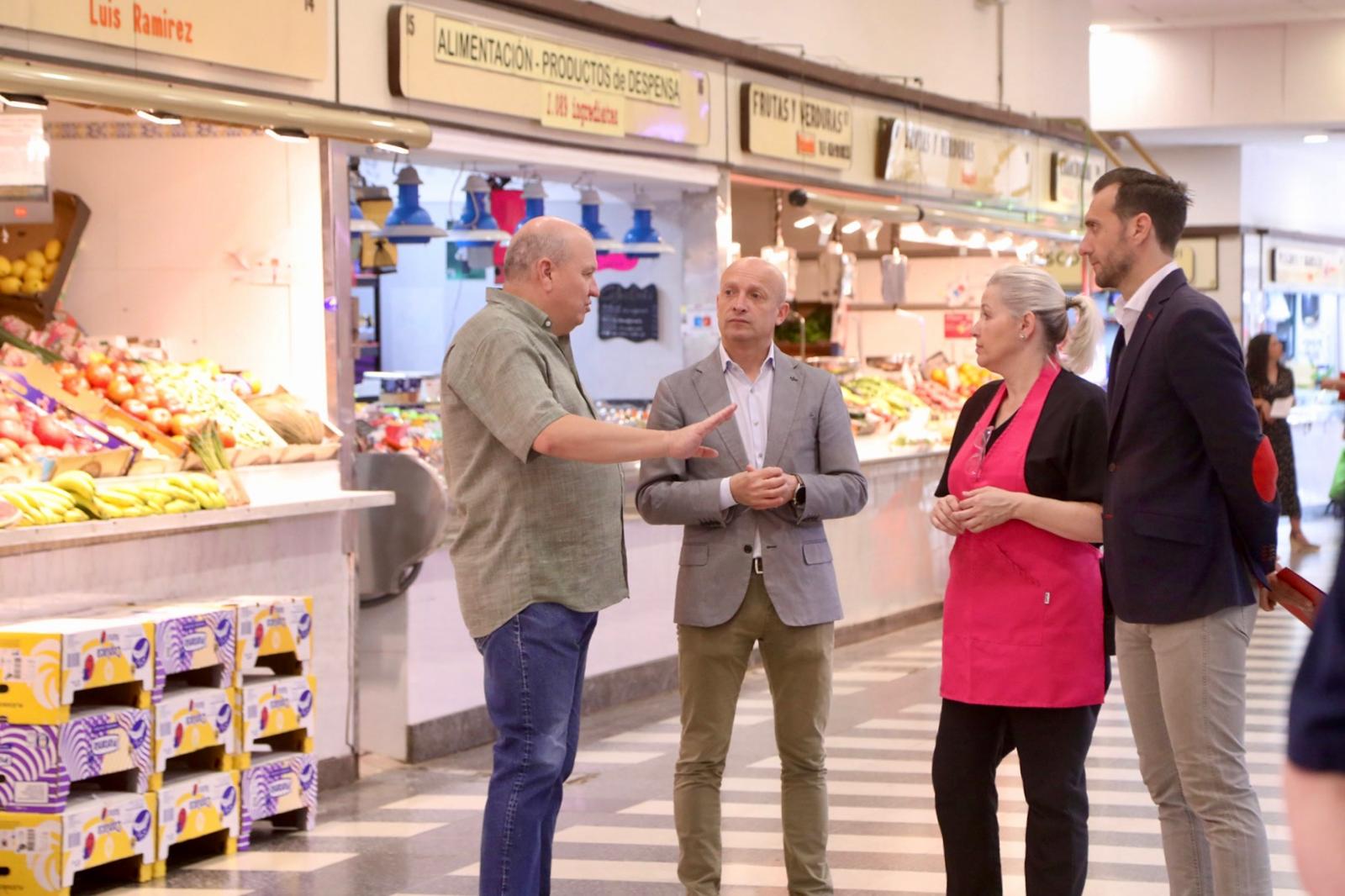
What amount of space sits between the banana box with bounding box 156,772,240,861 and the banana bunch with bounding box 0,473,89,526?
2.88 feet

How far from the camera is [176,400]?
6.32 meters

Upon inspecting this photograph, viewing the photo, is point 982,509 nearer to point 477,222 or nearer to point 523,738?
point 523,738

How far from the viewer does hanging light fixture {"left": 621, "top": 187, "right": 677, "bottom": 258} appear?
9.27m

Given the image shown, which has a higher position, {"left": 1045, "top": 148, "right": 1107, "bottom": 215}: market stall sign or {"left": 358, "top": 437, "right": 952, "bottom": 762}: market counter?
{"left": 1045, "top": 148, "right": 1107, "bottom": 215}: market stall sign

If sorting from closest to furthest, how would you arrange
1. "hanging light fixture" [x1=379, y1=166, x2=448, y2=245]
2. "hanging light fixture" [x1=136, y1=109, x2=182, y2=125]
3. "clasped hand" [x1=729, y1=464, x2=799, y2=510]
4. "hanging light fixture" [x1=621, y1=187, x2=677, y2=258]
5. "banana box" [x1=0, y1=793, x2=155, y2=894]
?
"clasped hand" [x1=729, y1=464, x2=799, y2=510] < "banana box" [x1=0, y1=793, x2=155, y2=894] < "hanging light fixture" [x1=136, y1=109, x2=182, y2=125] < "hanging light fixture" [x1=379, y1=166, x2=448, y2=245] < "hanging light fixture" [x1=621, y1=187, x2=677, y2=258]

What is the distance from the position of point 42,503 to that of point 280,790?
126 cm

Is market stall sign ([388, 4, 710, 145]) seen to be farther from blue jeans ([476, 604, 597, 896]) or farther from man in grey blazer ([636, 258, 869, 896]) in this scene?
blue jeans ([476, 604, 597, 896])

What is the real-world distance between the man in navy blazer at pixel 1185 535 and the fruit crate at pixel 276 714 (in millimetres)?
2990

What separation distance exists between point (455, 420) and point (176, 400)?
2.72 meters

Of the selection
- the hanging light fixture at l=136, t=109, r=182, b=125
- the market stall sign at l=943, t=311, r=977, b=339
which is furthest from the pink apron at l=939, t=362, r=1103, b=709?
the market stall sign at l=943, t=311, r=977, b=339

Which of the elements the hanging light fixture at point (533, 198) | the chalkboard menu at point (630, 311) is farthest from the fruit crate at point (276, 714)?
the chalkboard menu at point (630, 311)

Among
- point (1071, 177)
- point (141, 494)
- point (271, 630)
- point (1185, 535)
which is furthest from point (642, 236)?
point (1071, 177)

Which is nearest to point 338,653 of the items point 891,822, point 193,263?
point 193,263

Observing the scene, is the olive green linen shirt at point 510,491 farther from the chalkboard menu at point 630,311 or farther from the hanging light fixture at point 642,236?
the chalkboard menu at point 630,311
